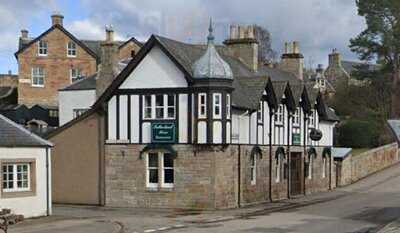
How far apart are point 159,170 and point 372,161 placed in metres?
31.6

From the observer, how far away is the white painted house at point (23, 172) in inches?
1040

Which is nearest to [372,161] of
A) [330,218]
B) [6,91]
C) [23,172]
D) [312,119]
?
[312,119]

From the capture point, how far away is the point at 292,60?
50938mm

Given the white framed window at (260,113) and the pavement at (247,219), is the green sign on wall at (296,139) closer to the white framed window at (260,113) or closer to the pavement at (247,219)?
the pavement at (247,219)

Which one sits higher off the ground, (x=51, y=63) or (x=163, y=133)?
(x=51, y=63)

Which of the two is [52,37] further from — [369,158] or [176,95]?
[176,95]

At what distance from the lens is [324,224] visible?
25.0m

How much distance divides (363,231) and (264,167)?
46.7 feet

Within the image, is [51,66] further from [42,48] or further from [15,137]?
[15,137]

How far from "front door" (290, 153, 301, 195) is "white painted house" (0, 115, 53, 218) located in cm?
1738

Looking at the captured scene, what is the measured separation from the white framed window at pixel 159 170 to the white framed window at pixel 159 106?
1.74 m

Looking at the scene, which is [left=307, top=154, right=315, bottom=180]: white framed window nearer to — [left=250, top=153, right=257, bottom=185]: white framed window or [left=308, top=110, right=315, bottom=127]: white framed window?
[left=308, top=110, right=315, bottom=127]: white framed window

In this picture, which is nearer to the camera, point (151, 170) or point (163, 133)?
point (163, 133)

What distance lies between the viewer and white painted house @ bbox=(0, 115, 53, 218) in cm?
2641
